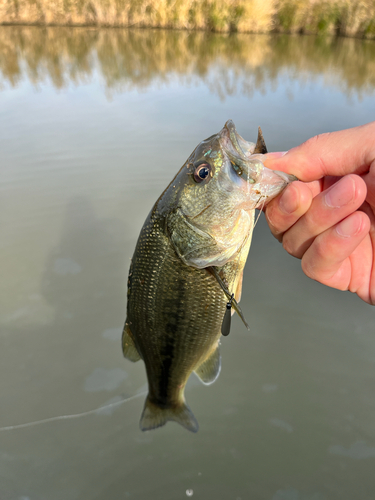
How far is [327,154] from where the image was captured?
181cm

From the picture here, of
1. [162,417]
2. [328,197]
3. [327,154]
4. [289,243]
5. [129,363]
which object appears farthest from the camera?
[129,363]

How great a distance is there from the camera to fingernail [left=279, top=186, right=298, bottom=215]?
173 centimetres

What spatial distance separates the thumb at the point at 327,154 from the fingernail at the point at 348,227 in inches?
12.5

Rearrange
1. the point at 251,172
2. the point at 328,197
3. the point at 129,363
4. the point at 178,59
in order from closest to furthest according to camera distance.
A: the point at 251,172
the point at 328,197
the point at 129,363
the point at 178,59

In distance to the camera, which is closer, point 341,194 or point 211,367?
point 341,194

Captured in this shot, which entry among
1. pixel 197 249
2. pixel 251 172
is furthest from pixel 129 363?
pixel 251 172

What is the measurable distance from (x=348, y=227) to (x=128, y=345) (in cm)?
154

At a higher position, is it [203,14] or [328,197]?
[203,14]

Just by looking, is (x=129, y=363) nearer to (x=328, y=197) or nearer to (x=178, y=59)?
(x=328, y=197)

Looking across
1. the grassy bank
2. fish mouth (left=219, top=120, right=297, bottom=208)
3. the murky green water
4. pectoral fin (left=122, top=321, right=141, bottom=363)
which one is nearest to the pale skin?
fish mouth (left=219, top=120, right=297, bottom=208)

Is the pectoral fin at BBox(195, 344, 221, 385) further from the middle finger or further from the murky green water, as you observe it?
the middle finger

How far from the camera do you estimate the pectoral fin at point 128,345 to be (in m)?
2.16

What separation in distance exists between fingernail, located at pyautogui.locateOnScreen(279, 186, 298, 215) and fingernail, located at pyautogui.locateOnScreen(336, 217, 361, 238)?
26cm

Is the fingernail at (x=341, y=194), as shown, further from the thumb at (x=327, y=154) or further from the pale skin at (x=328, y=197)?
the thumb at (x=327, y=154)
